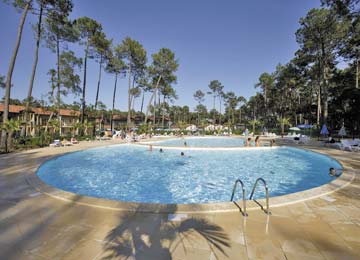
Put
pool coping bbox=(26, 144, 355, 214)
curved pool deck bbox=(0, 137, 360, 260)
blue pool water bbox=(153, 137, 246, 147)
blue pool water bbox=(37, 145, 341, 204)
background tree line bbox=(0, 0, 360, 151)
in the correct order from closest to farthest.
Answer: curved pool deck bbox=(0, 137, 360, 260)
pool coping bbox=(26, 144, 355, 214)
blue pool water bbox=(37, 145, 341, 204)
background tree line bbox=(0, 0, 360, 151)
blue pool water bbox=(153, 137, 246, 147)

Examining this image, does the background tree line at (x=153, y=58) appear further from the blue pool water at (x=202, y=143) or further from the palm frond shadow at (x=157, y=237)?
the palm frond shadow at (x=157, y=237)

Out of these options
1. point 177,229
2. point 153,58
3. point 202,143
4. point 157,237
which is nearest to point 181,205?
point 177,229

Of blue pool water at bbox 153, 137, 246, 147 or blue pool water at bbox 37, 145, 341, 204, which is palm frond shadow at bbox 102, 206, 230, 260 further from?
blue pool water at bbox 153, 137, 246, 147

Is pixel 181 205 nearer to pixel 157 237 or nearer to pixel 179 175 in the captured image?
pixel 157 237

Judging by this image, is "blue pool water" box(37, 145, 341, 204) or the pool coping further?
"blue pool water" box(37, 145, 341, 204)

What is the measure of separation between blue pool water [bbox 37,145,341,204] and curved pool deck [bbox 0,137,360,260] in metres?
2.06

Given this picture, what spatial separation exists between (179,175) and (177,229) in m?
5.04

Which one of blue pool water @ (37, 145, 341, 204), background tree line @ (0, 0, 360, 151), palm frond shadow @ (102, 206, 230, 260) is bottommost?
blue pool water @ (37, 145, 341, 204)

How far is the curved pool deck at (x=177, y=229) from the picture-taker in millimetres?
1979

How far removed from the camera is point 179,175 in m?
7.43

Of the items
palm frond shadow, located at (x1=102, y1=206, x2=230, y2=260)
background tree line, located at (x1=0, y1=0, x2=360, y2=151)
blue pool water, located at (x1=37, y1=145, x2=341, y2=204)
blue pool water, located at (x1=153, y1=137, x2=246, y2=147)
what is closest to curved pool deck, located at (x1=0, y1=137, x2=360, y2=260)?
palm frond shadow, located at (x1=102, y1=206, x2=230, y2=260)

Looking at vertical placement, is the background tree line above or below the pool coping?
above

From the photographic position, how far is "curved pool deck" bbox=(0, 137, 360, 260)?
1.98 meters

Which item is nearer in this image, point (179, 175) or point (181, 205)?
point (181, 205)
